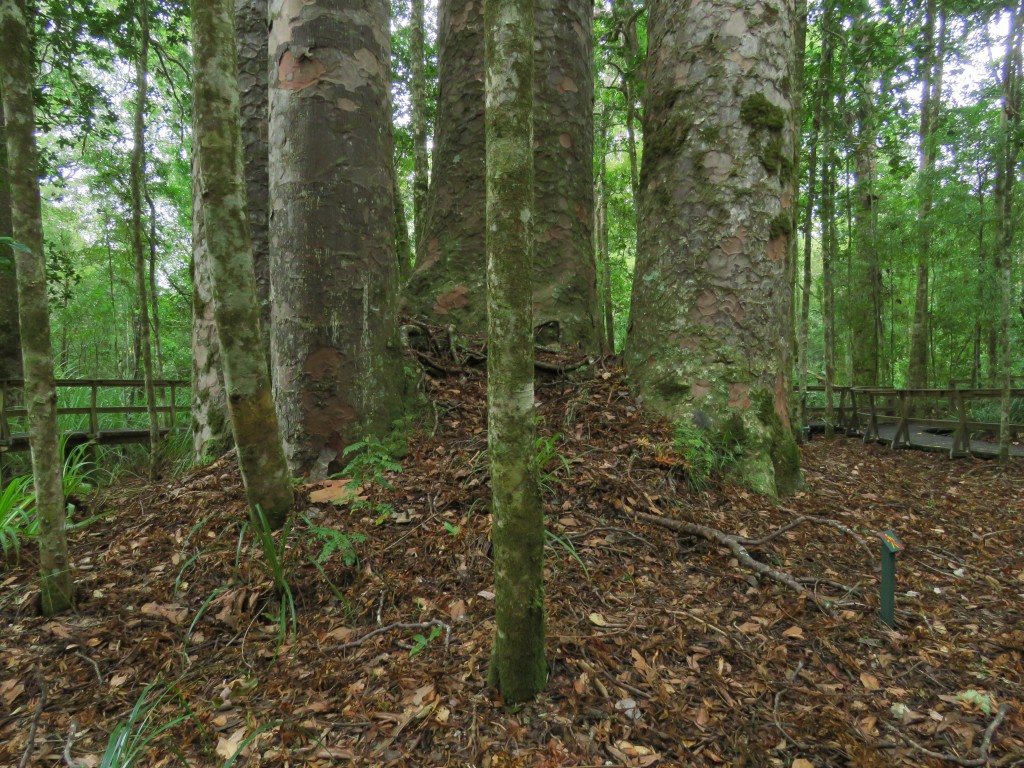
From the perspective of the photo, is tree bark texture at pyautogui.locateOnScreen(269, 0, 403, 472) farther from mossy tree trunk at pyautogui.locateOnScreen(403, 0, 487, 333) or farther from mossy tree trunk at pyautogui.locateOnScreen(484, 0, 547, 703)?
mossy tree trunk at pyautogui.locateOnScreen(484, 0, 547, 703)

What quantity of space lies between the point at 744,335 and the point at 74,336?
22.0 meters

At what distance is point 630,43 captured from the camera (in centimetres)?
644

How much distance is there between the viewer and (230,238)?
A: 245cm

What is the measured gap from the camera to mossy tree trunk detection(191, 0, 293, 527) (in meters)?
2.38

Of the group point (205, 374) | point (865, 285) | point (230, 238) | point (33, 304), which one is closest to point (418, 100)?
point (205, 374)

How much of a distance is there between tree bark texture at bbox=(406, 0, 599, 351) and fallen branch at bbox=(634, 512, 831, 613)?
91.5 inches

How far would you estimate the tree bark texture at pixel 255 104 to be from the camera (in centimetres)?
498

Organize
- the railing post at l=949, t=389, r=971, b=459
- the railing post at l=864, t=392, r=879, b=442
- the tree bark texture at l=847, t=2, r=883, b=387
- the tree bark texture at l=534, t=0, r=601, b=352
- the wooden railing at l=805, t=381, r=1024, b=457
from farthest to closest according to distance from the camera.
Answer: the tree bark texture at l=847, t=2, r=883, b=387, the railing post at l=864, t=392, r=879, b=442, the wooden railing at l=805, t=381, r=1024, b=457, the railing post at l=949, t=389, r=971, b=459, the tree bark texture at l=534, t=0, r=601, b=352

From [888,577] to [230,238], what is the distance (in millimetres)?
3436

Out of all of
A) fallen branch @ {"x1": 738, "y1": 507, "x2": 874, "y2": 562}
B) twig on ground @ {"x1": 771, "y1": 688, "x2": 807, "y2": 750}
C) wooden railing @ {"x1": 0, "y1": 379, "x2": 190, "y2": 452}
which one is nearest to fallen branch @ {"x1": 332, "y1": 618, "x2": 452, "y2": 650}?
twig on ground @ {"x1": 771, "y1": 688, "x2": 807, "y2": 750}

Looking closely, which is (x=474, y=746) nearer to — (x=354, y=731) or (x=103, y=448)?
(x=354, y=731)

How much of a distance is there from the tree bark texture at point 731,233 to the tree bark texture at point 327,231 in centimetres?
224

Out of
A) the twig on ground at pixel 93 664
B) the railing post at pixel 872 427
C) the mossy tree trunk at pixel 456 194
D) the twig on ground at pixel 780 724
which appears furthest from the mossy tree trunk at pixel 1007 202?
the twig on ground at pixel 93 664

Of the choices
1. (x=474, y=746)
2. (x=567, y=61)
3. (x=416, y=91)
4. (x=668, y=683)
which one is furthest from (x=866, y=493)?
(x=416, y=91)
